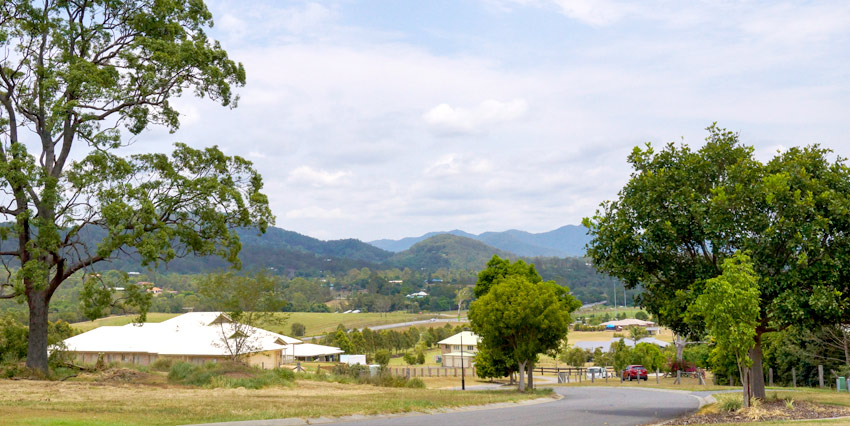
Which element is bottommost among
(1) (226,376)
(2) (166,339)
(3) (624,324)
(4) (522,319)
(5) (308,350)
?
(5) (308,350)

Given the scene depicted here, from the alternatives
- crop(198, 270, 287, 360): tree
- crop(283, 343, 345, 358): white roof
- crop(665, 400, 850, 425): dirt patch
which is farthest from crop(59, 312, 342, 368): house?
crop(665, 400, 850, 425): dirt patch

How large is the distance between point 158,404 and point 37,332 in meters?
11.7

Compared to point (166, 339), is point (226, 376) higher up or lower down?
lower down

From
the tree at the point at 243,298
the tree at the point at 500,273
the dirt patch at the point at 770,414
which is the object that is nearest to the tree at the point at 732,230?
the dirt patch at the point at 770,414

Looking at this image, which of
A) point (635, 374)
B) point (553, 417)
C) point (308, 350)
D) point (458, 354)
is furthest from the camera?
point (458, 354)

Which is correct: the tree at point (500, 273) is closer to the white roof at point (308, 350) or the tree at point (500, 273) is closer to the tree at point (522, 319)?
the tree at point (522, 319)

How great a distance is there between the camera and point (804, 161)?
22.2 metres

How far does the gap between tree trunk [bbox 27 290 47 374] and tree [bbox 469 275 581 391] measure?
71.0 feet

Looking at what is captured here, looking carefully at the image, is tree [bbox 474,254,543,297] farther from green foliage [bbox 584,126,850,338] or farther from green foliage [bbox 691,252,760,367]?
green foliage [bbox 691,252,760,367]

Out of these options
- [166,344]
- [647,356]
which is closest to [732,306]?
[166,344]

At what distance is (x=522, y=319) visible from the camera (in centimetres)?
3869

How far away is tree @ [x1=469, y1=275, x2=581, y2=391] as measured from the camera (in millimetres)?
38562

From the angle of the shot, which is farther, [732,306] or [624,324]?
[624,324]

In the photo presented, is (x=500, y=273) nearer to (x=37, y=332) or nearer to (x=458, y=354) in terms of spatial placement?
(x=37, y=332)
